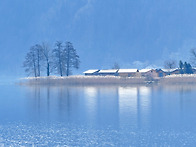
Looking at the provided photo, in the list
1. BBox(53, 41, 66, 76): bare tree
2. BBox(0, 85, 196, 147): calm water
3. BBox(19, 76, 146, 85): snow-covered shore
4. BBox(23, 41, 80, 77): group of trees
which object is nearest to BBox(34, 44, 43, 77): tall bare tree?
BBox(23, 41, 80, 77): group of trees

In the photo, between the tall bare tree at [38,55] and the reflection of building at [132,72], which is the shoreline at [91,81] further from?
the reflection of building at [132,72]

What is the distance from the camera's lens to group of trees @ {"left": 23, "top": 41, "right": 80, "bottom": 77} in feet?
307

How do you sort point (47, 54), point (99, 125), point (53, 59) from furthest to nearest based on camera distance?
point (47, 54), point (53, 59), point (99, 125)

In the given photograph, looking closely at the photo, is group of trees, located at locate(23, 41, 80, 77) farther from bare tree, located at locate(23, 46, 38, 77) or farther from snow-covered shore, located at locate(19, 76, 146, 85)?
snow-covered shore, located at locate(19, 76, 146, 85)

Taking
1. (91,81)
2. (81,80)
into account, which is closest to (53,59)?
(81,80)

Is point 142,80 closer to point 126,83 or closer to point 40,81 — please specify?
point 126,83

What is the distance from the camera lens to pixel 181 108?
39281 mm

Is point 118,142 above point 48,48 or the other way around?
the other way around

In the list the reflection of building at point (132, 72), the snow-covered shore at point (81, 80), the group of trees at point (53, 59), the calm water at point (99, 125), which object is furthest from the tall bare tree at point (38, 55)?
the calm water at point (99, 125)

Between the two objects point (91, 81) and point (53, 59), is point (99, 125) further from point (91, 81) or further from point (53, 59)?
point (53, 59)

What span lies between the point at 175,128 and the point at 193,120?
4235 mm

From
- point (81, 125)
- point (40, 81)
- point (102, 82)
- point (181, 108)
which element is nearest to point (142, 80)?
point (102, 82)

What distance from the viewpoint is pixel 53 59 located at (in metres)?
94.9

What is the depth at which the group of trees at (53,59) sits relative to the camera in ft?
307
